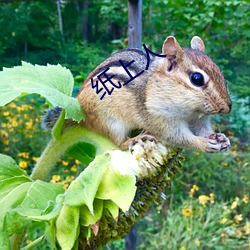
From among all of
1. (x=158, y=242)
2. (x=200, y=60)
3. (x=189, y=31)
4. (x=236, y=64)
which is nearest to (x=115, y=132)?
(x=200, y=60)

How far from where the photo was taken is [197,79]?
777 millimetres

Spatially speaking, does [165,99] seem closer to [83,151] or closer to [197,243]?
[83,151]

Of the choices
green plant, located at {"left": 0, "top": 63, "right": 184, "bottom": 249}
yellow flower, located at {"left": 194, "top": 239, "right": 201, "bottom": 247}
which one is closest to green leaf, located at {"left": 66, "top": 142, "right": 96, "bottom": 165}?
green plant, located at {"left": 0, "top": 63, "right": 184, "bottom": 249}

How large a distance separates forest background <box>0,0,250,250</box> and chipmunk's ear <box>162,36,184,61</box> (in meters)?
0.95

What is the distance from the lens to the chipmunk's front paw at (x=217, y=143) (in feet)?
2.23

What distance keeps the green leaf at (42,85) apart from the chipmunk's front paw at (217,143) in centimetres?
19

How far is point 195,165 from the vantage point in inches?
125

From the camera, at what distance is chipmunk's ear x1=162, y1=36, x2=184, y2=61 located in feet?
2.52

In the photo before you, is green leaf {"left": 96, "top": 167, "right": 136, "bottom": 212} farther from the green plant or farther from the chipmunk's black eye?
the chipmunk's black eye

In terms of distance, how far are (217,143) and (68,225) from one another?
268 millimetres

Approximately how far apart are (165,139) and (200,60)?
5.4 inches

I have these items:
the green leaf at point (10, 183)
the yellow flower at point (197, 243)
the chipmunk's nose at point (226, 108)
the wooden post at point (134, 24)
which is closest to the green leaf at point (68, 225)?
the green leaf at point (10, 183)

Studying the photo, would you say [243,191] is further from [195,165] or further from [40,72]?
[40,72]

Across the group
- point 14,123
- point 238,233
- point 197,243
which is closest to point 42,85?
point 197,243
